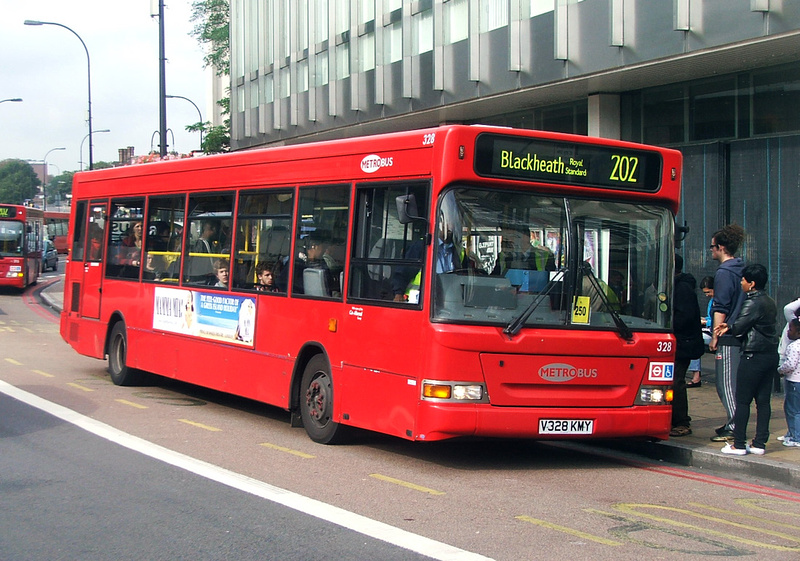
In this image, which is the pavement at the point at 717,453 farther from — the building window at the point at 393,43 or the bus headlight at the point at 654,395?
the building window at the point at 393,43

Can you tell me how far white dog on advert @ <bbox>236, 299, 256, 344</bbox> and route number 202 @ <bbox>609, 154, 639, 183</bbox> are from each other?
425 cm

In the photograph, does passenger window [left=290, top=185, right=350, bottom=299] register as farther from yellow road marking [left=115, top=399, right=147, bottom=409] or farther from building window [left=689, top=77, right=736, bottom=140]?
building window [left=689, top=77, right=736, bottom=140]

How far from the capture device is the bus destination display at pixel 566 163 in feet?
27.9

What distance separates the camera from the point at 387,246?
8.98 m

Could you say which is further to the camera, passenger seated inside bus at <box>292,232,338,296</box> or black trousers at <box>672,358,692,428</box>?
black trousers at <box>672,358,692,428</box>

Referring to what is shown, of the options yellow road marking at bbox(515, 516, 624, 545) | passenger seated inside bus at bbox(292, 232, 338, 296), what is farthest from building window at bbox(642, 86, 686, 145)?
yellow road marking at bbox(515, 516, 624, 545)

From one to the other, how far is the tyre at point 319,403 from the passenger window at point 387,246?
3.11 feet

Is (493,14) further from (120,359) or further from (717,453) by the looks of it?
(717,453)

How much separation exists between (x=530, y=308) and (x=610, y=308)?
82 cm

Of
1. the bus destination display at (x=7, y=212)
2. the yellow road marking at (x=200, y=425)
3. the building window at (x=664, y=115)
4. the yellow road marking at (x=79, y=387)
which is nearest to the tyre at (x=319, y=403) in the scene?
the yellow road marking at (x=200, y=425)

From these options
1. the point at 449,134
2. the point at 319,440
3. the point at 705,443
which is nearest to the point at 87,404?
the point at 319,440

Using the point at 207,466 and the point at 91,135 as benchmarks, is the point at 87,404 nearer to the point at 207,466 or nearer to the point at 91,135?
the point at 207,466

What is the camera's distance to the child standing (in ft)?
31.6

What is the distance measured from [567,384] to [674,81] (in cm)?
1059
